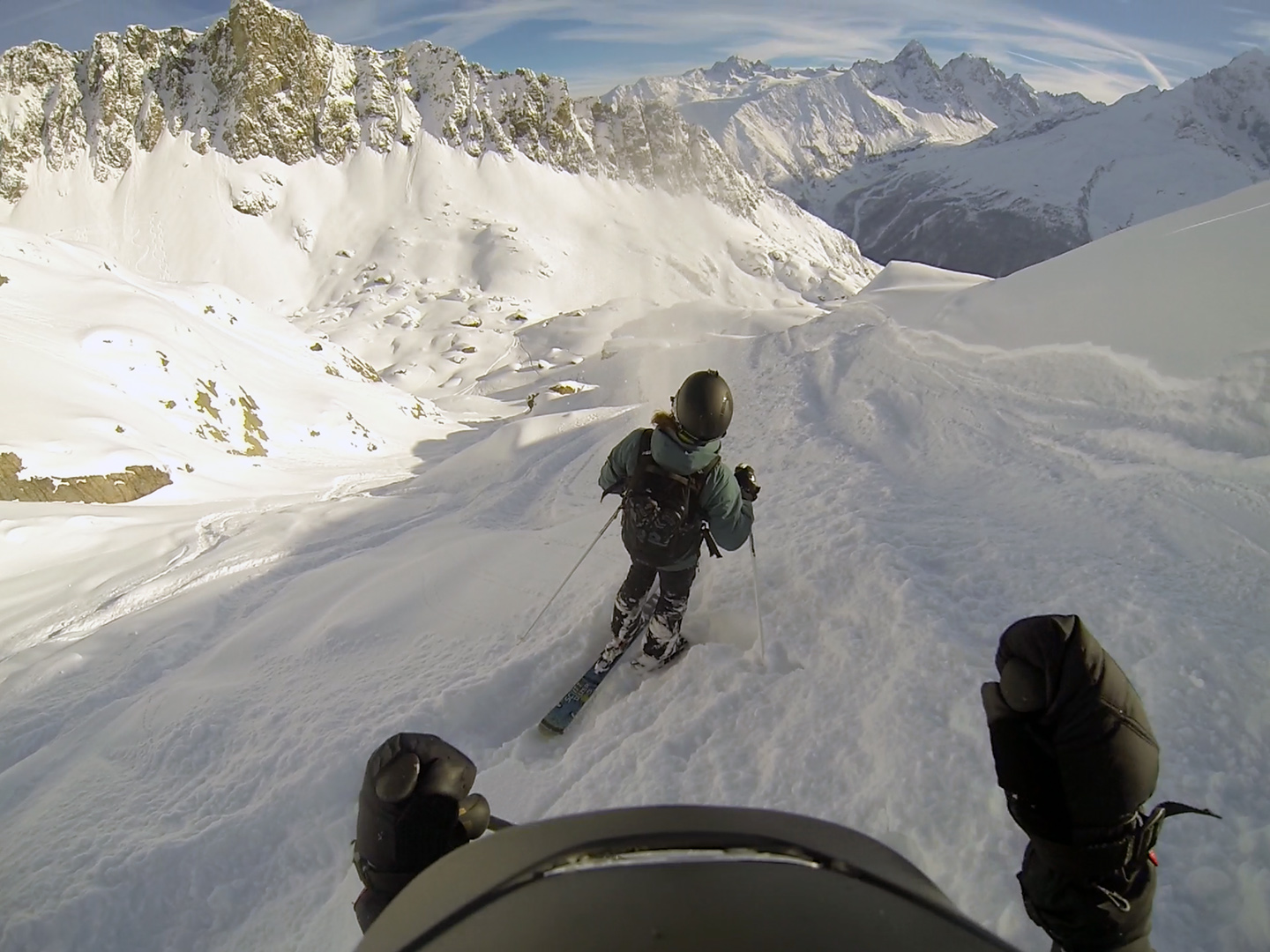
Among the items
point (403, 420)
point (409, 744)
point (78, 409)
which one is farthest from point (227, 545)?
point (403, 420)

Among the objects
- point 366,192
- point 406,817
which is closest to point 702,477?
point 406,817

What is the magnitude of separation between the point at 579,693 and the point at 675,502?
4.32 ft

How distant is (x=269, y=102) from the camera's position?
10512 cm

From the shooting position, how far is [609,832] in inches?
47.5

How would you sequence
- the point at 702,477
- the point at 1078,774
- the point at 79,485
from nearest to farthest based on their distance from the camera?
1. the point at 1078,774
2. the point at 702,477
3. the point at 79,485

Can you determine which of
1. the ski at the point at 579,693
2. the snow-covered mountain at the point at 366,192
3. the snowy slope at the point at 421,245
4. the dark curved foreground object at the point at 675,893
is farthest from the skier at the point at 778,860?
the snow-covered mountain at the point at 366,192

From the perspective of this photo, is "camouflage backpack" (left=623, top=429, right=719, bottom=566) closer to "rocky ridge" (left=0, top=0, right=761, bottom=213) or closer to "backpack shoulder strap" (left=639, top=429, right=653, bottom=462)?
"backpack shoulder strap" (left=639, top=429, right=653, bottom=462)

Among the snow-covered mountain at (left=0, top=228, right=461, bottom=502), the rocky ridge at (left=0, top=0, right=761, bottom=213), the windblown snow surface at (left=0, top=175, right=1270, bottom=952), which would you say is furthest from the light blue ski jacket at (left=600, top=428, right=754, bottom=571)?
the rocky ridge at (left=0, top=0, right=761, bottom=213)

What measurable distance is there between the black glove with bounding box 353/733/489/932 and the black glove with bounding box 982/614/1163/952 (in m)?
1.37

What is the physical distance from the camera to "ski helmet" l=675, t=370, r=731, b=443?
12.0 ft

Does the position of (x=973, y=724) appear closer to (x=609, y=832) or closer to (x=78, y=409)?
(x=609, y=832)

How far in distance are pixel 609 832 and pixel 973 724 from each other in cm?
219

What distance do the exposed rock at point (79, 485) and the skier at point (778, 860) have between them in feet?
49.5

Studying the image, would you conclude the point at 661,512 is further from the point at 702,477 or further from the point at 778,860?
the point at 778,860
